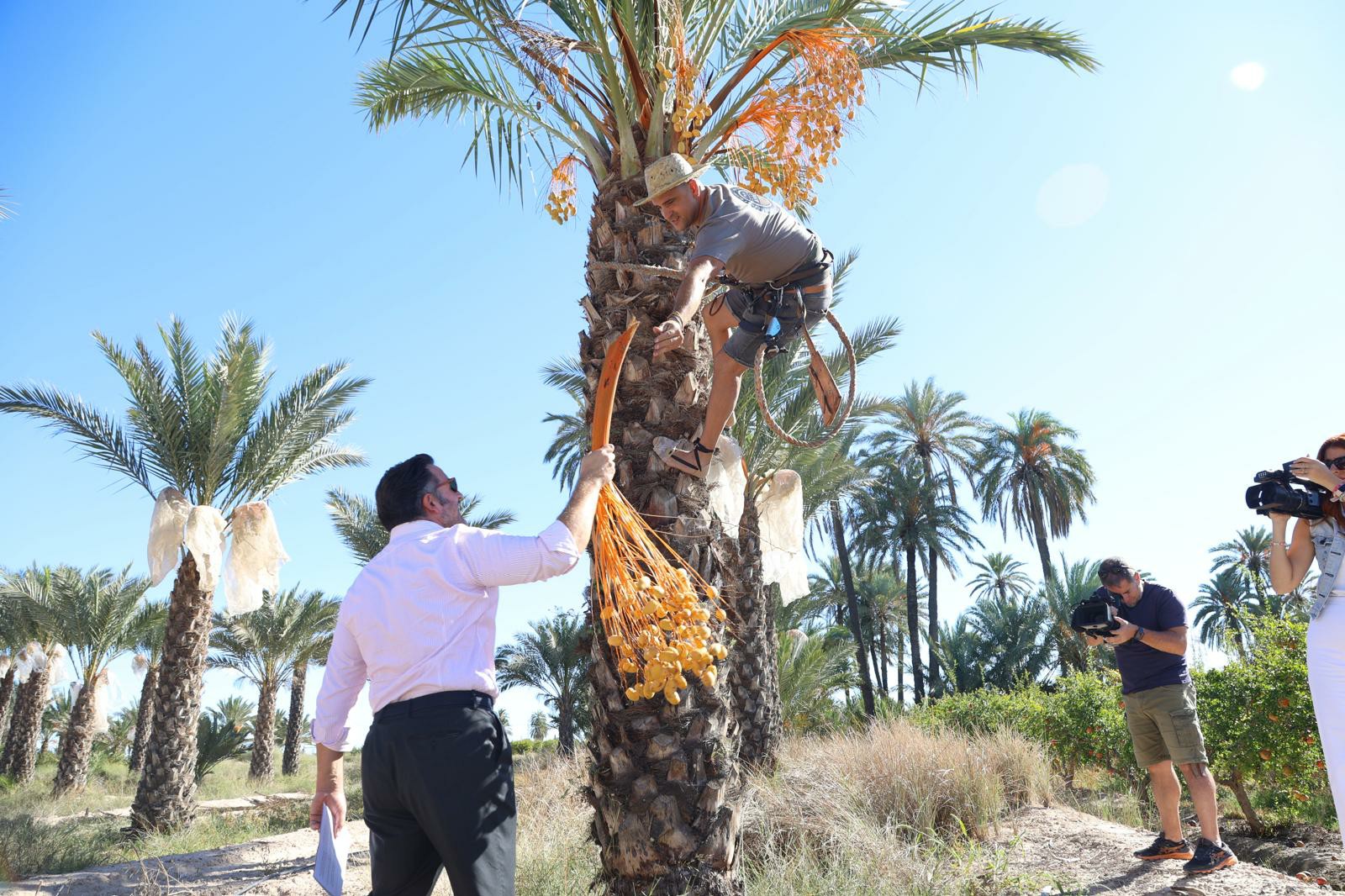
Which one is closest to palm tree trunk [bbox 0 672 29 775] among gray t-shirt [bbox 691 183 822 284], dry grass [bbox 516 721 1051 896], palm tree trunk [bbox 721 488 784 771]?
dry grass [bbox 516 721 1051 896]

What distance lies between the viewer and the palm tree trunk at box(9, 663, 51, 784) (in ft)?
70.8

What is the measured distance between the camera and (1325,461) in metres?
4.20

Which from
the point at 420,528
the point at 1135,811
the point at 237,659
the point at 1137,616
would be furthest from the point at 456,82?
the point at 237,659

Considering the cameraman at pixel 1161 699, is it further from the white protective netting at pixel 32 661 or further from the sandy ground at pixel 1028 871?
the white protective netting at pixel 32 661

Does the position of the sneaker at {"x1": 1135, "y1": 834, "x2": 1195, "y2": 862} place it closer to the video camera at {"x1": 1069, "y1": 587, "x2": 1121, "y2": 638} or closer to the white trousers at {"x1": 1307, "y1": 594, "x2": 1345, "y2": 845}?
the video camera at {"x1": 1069, "y1": 587, "x2": 1121, "y2": 638}

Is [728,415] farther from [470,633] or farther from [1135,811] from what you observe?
[1135,811]

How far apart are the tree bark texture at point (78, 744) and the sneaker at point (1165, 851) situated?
22301mm

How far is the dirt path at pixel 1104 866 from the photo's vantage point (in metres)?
5.00

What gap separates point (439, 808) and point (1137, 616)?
191 inches

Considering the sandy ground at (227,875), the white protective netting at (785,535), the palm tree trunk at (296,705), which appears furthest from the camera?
the palm tree trunk at (296,705)

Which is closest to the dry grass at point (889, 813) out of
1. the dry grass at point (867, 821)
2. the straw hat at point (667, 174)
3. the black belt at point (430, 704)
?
the dry grass at point (867, 821)

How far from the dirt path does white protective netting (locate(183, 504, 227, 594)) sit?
1098cm

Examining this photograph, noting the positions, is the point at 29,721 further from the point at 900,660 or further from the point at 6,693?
the point at 900,660

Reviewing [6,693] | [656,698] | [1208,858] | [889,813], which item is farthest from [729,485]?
[6,693]
